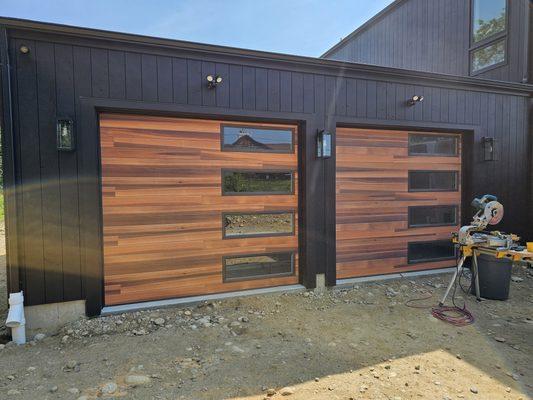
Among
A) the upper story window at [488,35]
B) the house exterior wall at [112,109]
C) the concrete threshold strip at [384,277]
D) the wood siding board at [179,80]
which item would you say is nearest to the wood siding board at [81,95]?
the house exterior wall at [112,109]

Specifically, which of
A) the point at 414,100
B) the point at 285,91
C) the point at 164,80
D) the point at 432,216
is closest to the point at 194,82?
the point at 164,80

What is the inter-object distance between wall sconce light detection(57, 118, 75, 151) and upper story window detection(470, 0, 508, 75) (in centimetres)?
754

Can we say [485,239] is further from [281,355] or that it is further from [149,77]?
[149,77]

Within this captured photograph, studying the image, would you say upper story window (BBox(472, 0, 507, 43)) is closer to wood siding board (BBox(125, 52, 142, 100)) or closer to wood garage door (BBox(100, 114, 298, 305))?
wood garage door (BBox(100, 114, 298, 305))

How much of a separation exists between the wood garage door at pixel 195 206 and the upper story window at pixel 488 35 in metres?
5.05

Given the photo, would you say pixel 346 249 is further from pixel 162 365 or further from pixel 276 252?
pixel 162 365

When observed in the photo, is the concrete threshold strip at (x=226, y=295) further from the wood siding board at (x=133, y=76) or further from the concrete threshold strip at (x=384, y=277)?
the wood siding board at (x=133, y=76)

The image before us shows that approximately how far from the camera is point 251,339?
128 inches

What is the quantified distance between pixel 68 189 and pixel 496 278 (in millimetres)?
5327

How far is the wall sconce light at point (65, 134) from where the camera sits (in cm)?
341

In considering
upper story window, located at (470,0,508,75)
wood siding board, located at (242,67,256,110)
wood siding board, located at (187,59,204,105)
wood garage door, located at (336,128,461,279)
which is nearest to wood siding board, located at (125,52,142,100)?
wood siding board, located at (187,59,204,105)

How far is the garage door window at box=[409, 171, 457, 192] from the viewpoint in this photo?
5.29 meters

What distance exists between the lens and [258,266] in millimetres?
4461

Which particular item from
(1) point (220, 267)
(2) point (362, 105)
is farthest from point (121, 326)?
(2) point (362, 105)
